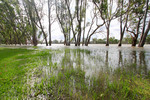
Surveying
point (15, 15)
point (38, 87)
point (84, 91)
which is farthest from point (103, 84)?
point (15, 15)

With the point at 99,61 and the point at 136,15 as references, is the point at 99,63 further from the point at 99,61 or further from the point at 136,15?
the point at 136,15

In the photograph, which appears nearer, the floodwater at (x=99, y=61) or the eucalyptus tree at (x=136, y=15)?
the floodwater at (x=99, y=61)

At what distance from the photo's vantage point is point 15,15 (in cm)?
2505

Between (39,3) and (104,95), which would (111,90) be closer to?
(104,95)

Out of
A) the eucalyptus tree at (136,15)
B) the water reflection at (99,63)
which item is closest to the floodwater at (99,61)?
the water reflection at (99,63)

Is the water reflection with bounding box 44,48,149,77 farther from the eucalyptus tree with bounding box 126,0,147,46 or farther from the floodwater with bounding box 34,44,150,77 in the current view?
the eucalyptus tree with bounding box 126,0,147,46

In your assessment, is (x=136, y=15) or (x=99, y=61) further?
(x=136, y=15)

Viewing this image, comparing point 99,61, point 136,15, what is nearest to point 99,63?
point 99,61

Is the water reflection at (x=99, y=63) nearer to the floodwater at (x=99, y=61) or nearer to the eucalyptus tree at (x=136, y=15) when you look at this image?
the floodwater at (x=99, y=61)

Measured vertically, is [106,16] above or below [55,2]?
below

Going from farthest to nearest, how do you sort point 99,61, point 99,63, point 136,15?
point 136,15 → point 99,61 → point 99,63

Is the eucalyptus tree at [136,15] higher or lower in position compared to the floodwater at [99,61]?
higher

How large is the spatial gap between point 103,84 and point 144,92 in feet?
2.32

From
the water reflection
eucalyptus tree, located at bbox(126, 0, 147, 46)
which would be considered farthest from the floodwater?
eucalyptus tree, located at bbox(126, 0, 147, 46)
